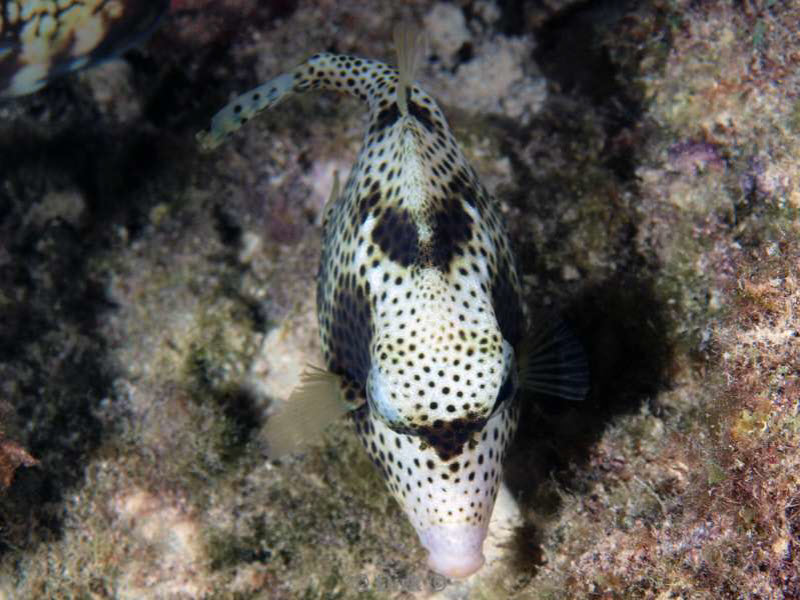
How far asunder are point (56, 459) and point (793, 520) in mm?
4011

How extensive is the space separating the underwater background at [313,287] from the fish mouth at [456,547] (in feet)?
1.97

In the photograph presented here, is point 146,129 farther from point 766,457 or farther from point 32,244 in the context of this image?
point 766,457

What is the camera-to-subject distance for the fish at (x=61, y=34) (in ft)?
13.5

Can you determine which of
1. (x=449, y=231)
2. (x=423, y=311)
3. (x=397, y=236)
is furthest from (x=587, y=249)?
(x=423, y=311)

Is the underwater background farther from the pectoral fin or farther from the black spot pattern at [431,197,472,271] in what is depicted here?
the black spot pattern at [431,197,472,271]

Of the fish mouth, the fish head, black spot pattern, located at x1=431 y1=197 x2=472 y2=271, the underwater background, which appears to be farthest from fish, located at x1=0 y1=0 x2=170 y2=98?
the fish mouth

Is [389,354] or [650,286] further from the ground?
[389,354]

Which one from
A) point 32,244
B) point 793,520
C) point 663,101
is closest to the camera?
point 793,520

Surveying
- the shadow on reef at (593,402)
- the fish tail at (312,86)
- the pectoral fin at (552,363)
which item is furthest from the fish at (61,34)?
the shadow on reef at (593,402)

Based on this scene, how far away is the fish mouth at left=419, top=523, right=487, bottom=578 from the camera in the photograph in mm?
2711

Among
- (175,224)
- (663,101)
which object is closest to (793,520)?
(663,101)

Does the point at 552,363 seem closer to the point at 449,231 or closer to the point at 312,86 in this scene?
the point at 449,231

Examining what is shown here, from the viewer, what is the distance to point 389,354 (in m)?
2.72

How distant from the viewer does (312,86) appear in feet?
13.2
